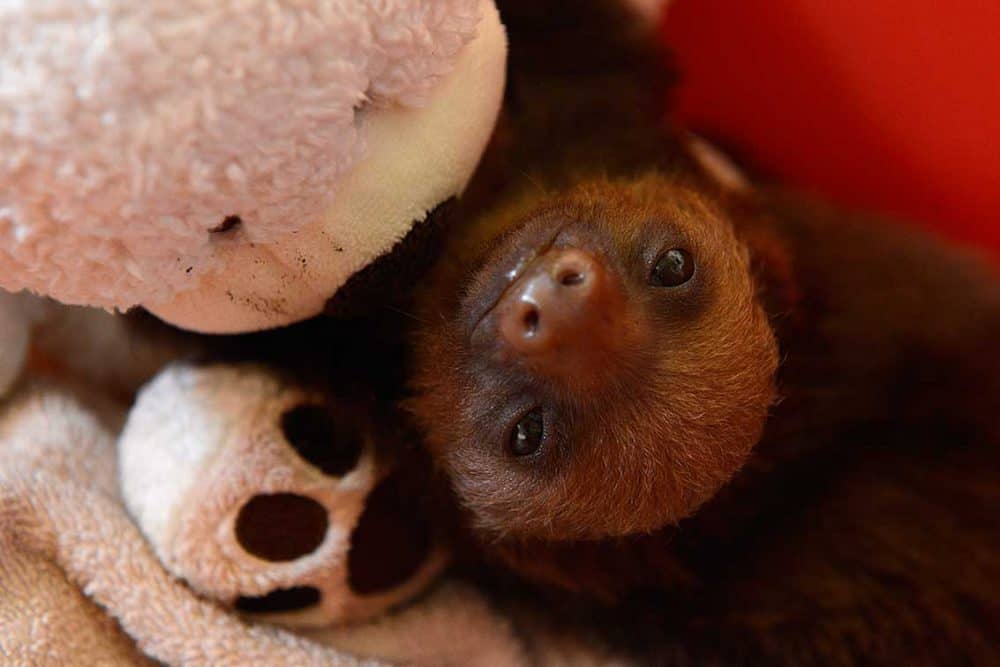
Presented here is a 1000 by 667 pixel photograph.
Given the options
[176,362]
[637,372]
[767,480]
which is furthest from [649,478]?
[176,362]

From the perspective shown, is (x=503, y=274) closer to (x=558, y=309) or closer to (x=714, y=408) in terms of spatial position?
(x=558, y=309)

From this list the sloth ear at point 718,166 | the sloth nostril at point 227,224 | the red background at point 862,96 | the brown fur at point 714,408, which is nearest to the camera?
the sloth nostril at point 227,224

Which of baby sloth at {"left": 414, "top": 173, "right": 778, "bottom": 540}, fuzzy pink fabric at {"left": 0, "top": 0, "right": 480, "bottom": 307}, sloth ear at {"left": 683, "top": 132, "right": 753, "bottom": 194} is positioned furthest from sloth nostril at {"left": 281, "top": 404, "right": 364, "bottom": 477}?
sloth ear at {"left": 683, "top": 132, "right": 753, "bottom": 194}

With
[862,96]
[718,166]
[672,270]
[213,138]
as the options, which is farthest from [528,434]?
[862,96]

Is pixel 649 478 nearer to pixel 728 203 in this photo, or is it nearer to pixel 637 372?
pixel 637 372

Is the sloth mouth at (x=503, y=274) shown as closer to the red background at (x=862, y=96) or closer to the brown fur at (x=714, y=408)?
the brown fur at (x=714, y=408)

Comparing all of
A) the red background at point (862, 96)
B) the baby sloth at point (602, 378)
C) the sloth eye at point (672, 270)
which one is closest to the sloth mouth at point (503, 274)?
the baby sloth at point (602, 378)
